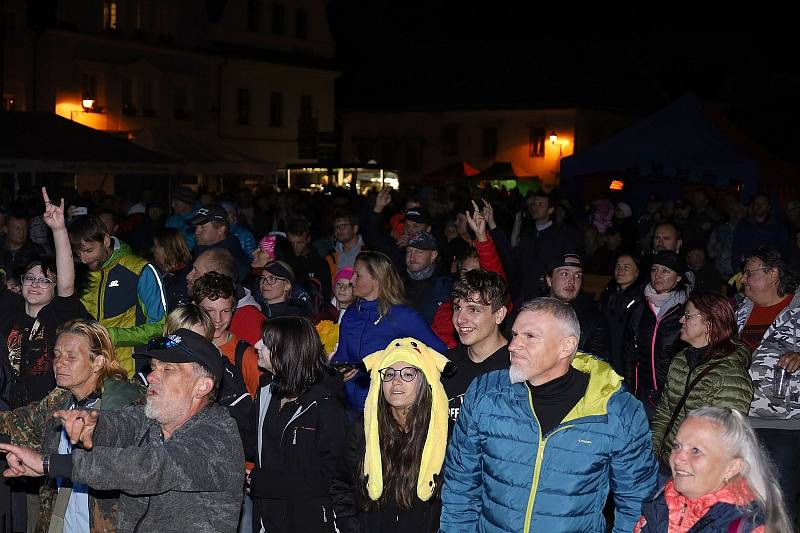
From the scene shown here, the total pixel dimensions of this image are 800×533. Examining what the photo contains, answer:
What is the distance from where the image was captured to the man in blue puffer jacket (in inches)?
162

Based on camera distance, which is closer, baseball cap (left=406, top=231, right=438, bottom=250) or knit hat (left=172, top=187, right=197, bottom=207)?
baseball cap (left=406, top=231, right=438, bottom=250)

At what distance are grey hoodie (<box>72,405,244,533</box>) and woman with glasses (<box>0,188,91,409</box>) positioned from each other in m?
2.39

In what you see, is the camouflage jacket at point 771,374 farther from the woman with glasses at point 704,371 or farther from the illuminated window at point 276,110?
the illuminated window at point 276,110

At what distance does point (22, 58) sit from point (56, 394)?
3062 centimetres

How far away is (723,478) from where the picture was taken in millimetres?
3643

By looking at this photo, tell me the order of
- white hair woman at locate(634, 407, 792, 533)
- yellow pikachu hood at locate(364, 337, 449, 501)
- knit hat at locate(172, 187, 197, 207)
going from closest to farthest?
white hair woman at locate(634, 407, 792, 533) → yellow pikachu hood at locate(364, 337, 449, 501) → knit hat at locate(172, 187, 197, 207)

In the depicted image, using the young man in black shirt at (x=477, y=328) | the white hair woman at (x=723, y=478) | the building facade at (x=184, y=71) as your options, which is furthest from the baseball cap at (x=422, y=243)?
the building facade at (x=184, y=71)

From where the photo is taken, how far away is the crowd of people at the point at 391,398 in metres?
3.79

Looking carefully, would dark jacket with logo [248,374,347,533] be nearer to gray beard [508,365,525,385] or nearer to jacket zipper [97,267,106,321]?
gray beard [508,365,525,385]

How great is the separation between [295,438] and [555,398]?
1516mm

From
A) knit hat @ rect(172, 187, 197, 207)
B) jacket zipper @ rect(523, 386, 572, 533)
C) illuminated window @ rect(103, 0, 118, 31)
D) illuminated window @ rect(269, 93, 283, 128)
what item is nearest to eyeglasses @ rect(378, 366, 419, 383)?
jacket zipper @ rect(523, 386, 572, 533)

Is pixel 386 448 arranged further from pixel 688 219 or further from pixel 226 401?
pixel 688 219

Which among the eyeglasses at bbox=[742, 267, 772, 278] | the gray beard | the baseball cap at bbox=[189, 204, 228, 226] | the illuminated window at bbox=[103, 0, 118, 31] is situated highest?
the illuminated window at bbox=[103, 0, 118, 31]

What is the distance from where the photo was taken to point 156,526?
12.5 ft
